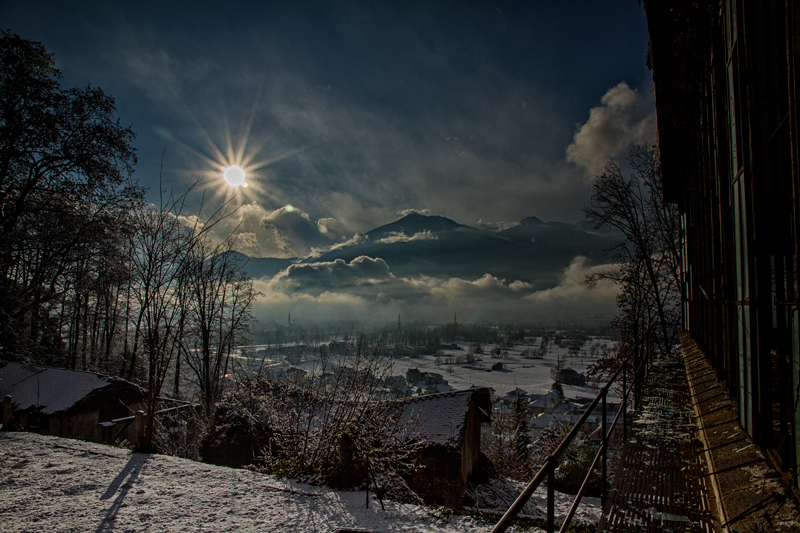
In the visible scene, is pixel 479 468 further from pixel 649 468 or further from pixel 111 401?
pixel 111 401

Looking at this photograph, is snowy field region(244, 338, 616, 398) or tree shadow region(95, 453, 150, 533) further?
snowy field region(244, 338, 616, 398)

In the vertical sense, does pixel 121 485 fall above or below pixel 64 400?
above

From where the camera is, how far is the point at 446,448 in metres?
8.65

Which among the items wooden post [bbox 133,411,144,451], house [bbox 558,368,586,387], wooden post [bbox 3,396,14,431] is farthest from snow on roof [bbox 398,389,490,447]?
house [bbox 558,368,586,387]

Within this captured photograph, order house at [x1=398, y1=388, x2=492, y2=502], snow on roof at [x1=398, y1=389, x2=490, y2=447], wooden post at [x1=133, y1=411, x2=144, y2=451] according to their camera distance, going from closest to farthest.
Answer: wooden post at [x1=133, y1=411, x2=144, y2=451] < house at [x1=398, y1=388, x2=492, y2=502] < snow on roof at [x1=398, y1=389, x2=490, y2=447]

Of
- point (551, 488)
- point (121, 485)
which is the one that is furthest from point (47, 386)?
point (551, 488)

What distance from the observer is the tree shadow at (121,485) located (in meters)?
3.82

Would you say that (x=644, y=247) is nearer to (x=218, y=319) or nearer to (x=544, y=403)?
(x=218, y=319)

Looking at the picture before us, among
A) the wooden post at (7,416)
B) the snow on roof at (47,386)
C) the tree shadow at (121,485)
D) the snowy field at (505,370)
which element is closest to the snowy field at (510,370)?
the snowy field at (505,370)

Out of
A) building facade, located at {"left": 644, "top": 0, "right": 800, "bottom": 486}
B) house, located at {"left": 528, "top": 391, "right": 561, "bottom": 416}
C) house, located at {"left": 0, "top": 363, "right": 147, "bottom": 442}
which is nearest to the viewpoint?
building facade, located at {"left": 644, "top": 0, "right": 800, "bottom": 486}

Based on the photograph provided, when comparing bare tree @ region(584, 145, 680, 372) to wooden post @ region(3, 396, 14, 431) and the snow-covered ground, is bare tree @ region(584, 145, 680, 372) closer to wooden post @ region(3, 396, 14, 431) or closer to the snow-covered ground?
the snow-covered ground

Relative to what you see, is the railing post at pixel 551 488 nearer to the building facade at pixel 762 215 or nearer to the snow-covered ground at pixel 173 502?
the building facade at pixel 762 215

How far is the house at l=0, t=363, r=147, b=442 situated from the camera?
10.7 m

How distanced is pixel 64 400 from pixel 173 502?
10.3 metres
